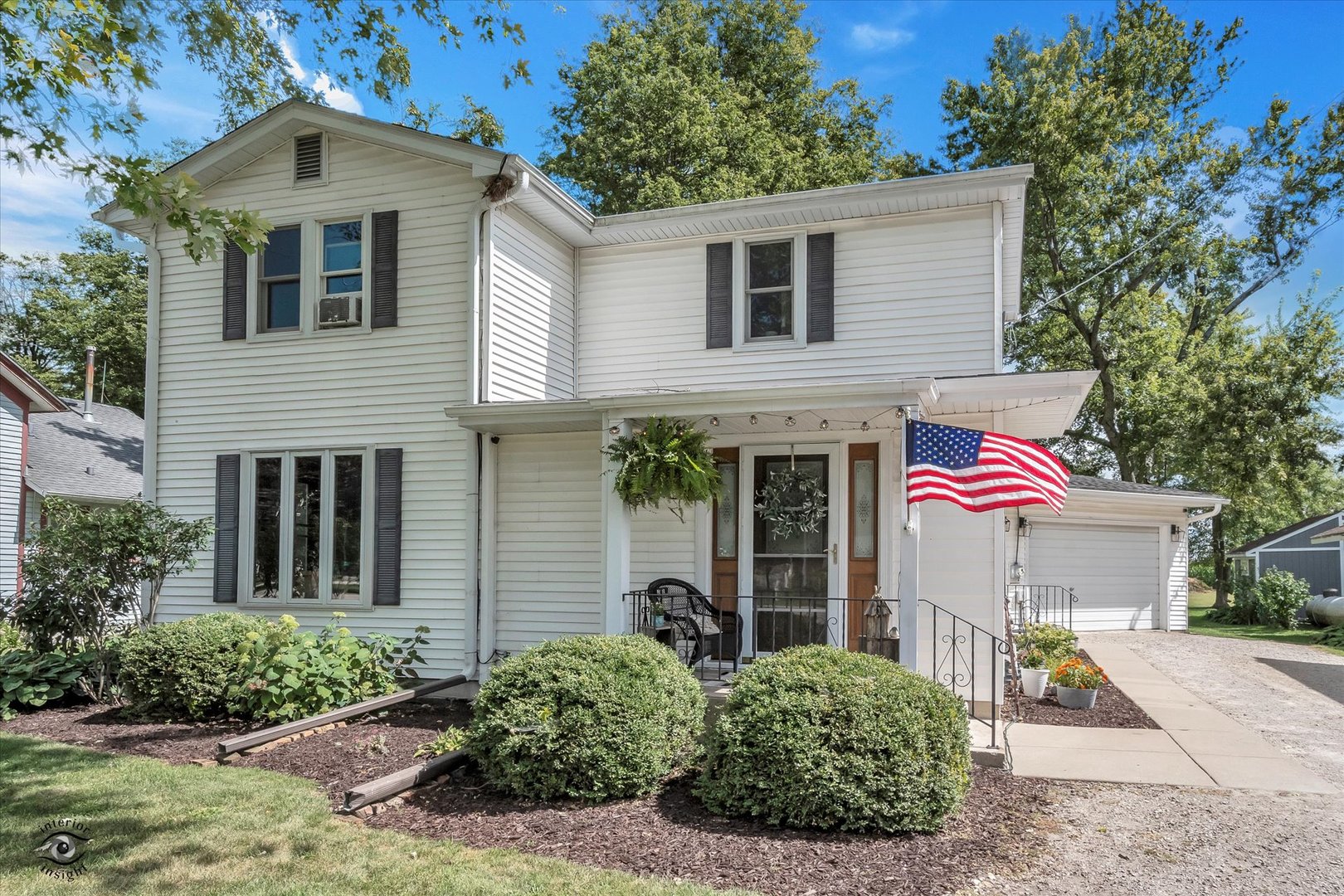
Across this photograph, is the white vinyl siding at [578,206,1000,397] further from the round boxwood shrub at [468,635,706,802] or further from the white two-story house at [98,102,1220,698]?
the round boxwood shrub at [468,635,706,802]

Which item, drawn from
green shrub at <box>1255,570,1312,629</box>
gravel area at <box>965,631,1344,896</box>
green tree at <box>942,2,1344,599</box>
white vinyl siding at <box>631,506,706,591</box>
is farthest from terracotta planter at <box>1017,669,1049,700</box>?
green shrub at <box>1255,570,1312,629</box>

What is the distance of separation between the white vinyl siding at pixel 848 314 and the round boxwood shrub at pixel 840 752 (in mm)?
4455

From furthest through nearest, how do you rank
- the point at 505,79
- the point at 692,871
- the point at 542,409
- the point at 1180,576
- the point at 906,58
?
the point at 906,58 → the point at 1180,576 → the point at 542,409 → the point at 505,79 → the point at 692,871


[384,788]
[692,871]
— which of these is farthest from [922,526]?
[384,788]

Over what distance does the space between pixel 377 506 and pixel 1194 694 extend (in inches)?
377

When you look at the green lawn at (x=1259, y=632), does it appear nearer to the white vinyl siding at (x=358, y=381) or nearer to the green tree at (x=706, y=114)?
the green tree at (x=706, y=114)

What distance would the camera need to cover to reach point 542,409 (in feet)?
28.1

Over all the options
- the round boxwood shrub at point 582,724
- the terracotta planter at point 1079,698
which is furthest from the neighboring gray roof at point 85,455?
the terracotta planter at point 1079,698

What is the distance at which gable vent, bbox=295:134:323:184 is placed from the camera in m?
10.1

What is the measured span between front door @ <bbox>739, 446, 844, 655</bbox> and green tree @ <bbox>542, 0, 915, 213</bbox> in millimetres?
10992

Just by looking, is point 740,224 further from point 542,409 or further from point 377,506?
point 377,506

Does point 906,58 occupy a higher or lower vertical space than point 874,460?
higher

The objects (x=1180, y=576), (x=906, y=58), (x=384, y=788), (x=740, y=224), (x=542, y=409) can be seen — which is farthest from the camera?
(x=906, y=58)

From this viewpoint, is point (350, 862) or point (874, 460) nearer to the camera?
point (350, 862)
